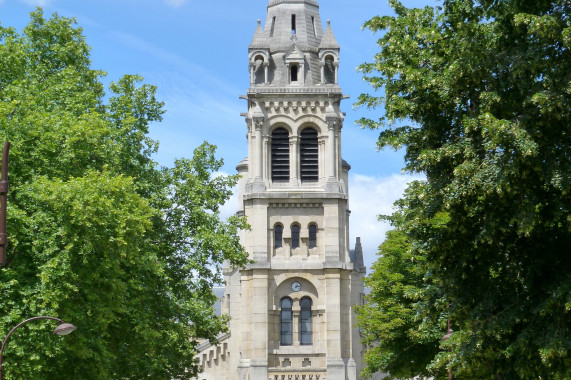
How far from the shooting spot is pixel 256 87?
58.8 metres

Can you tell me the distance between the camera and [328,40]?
2393 inches

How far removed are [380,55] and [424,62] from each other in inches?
54.5

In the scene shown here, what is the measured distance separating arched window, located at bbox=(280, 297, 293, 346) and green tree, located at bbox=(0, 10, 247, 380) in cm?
2055

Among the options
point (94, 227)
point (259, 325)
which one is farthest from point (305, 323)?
point (94, 227)

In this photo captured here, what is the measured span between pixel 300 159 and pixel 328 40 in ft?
25.9

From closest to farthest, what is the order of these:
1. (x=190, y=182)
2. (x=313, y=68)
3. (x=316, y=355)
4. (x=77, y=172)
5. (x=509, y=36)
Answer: (x=509, y=36) < (x=77, y=172) < (x=190, y=182) < (x=316, y=355) < (x=313, y=68)

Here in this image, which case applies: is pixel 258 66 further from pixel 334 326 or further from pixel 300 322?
pixel 334 326

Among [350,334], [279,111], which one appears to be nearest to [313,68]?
[279,111]

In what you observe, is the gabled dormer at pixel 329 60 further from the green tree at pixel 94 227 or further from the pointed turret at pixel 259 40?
the green tree at pixel 94 227

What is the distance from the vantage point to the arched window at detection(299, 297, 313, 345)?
5656cm

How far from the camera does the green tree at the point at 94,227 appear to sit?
25.9 m

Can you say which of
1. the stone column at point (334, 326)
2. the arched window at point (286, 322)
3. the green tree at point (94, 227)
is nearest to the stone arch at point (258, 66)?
the stone column at point (334, 326)

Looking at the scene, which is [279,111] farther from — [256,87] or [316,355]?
[316,355]

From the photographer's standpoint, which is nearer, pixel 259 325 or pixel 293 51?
pixel 259 325
